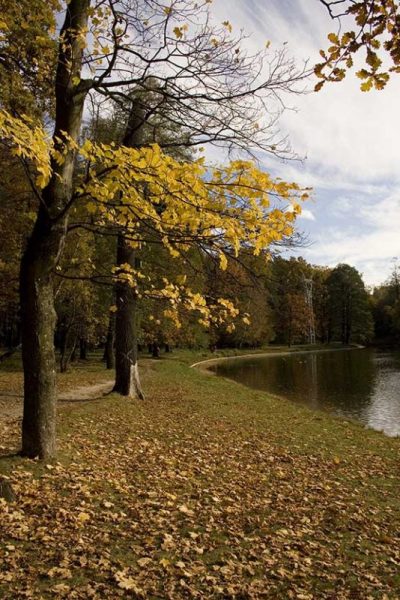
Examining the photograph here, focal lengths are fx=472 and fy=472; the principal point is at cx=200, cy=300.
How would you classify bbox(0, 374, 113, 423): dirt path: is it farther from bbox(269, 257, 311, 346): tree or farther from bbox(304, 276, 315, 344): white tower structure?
bbox(304, 276, 315, 344): white tower structure

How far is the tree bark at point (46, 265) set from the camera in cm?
586

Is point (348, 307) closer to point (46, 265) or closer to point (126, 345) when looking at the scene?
point (126, 345)

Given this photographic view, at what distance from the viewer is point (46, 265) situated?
234 inches

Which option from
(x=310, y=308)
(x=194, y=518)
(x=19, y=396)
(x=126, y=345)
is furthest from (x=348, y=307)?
(x=194, y=518)

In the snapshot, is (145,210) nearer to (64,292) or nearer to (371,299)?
(64,292)

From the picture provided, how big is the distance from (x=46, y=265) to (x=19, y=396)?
890 cm

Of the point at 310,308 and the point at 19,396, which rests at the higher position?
the point at 310,308

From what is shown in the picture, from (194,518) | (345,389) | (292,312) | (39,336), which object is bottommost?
(345,389)

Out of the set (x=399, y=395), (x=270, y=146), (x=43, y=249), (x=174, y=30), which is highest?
(x=174, y=30)

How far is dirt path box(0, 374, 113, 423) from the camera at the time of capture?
10867 millimetres

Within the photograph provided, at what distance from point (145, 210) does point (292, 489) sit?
484 cm

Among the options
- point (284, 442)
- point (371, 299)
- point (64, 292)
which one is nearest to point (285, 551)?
point (284, 442)

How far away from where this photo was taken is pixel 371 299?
87062 mm

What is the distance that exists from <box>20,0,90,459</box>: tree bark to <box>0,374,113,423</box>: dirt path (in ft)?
13.9
